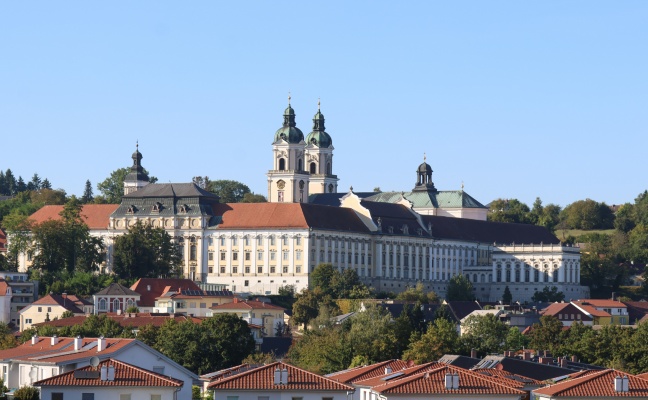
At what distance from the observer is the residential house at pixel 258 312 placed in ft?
456

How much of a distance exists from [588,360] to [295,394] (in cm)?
4715

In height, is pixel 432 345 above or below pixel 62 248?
below

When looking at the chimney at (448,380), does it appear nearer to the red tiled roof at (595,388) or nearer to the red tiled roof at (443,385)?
the red tiled roof at (443,385)

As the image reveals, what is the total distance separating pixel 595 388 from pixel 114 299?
88.5m

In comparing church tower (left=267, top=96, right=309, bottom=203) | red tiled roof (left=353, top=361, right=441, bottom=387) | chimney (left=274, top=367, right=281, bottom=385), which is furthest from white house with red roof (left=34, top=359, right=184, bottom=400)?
church tower (left=267, top=96, right=309, bottom=203)

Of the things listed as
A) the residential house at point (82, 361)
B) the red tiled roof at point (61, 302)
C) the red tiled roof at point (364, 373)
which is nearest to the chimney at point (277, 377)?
the residential house at point (82, 361)

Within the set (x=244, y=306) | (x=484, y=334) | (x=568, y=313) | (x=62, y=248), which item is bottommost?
(x=484, y=334)

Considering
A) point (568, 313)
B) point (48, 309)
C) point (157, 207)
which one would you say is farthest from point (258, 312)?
point (157, 207)

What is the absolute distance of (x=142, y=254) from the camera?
158625 mm

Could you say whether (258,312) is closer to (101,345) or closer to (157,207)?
(157,207)

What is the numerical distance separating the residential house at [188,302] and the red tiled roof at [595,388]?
83.6m

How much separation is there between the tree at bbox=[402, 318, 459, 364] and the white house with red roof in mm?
35482

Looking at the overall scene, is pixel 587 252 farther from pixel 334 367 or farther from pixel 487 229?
pixel 334 367

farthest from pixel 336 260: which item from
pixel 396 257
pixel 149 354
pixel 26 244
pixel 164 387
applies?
pixel 164 387
